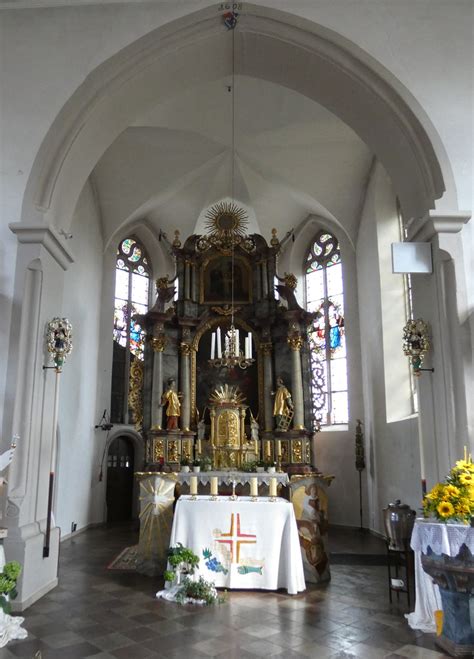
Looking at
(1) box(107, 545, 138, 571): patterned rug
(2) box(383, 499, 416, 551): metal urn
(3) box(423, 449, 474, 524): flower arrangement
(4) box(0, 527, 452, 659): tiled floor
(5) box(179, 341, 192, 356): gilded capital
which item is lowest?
(1) box(107, 545, 138, 571): patterned rug

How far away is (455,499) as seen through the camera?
456 centimetres

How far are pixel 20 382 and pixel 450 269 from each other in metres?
4.96

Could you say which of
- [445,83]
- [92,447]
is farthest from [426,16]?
[92,447]

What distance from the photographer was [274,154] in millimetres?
13203

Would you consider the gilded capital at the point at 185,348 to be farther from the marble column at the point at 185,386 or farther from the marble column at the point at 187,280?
the marble column at the point at 187,280

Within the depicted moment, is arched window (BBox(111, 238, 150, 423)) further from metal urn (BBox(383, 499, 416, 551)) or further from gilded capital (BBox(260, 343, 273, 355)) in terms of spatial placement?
metal urn (BBox(383, 499, 416, 551))

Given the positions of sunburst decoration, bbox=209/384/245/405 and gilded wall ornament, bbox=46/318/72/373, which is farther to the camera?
sunburst decoration, bbox=209/384/245/405

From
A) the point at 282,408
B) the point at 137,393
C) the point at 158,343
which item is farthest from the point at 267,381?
the point at 137,393

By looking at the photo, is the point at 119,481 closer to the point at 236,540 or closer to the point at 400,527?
the point at 236,540

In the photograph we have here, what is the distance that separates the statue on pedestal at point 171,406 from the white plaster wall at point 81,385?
1.81 meters

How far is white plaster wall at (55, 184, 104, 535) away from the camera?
11.1 meters

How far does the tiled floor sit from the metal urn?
2.05ft

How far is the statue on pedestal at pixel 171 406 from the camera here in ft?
40.2

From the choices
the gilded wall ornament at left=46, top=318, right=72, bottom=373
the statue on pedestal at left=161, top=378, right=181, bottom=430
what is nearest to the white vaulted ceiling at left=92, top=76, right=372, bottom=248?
the statue on pedestal at left=161, top=378, right=181, bottom=430
